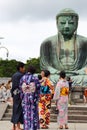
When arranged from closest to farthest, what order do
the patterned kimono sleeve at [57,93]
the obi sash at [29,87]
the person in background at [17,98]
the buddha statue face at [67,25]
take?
the obi sash at [29,87], the person in background at [17,98], the patterned kimono sleeve at [57,93], the buddha statue face at [67,25]

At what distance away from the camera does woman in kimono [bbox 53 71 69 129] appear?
13.2 metres

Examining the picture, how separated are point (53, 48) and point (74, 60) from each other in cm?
111

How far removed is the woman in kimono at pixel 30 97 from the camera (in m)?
10.8

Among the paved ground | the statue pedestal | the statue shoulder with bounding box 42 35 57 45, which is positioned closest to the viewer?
the paved ground

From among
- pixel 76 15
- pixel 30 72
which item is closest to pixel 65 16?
pixel 76 15

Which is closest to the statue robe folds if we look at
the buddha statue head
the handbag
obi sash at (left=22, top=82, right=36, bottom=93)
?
the buddha statue head

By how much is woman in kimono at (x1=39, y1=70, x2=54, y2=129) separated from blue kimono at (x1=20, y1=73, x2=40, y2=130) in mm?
2245

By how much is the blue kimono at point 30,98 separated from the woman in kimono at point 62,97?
232 centimetres

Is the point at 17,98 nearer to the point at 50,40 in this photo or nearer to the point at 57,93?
the point at 57,93

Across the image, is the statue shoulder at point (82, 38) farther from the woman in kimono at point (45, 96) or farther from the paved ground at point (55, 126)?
the woman in kimono at point (45, 96)

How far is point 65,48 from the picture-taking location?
24.0 meters

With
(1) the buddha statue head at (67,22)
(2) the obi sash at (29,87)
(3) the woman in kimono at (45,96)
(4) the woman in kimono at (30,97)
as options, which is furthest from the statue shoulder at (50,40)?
(2) the obi sash at (29,87)

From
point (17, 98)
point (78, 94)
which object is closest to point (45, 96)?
point (17, 98)

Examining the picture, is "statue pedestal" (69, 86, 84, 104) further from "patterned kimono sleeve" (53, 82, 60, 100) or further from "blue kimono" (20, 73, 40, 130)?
"blue kimono" (20, 73, 40, 130)
